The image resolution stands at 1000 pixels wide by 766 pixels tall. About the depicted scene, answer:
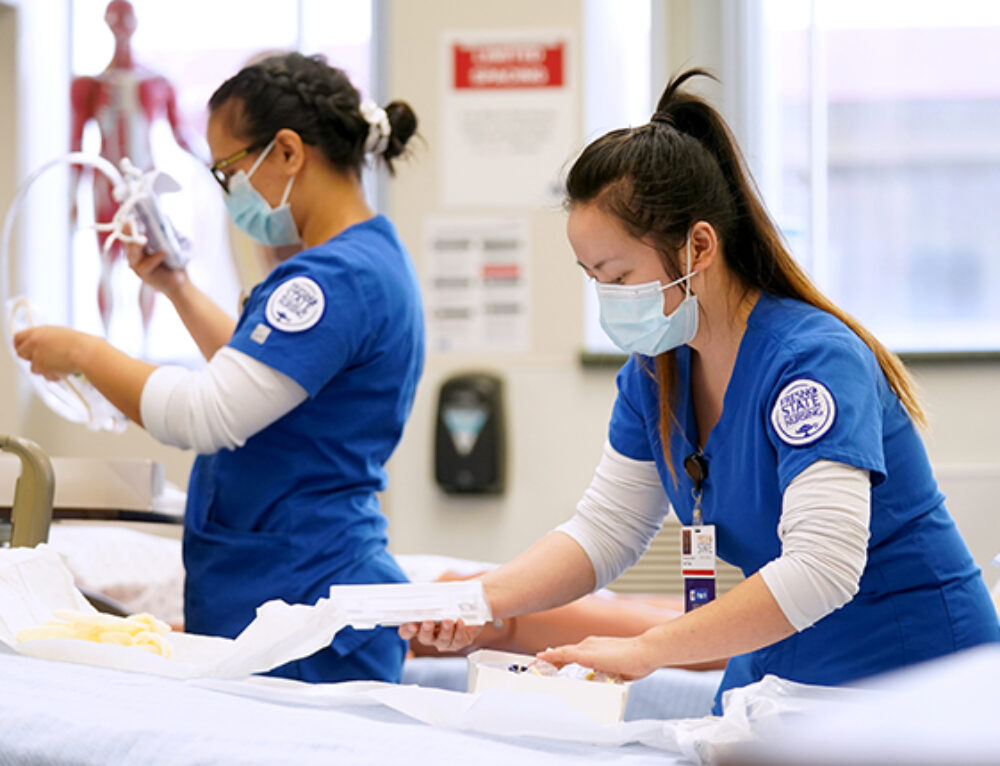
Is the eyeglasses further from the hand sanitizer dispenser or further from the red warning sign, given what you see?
the red warning sign

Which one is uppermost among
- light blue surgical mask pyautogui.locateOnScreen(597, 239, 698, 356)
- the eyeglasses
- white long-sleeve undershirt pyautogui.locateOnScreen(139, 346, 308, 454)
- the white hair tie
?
the white hair tie

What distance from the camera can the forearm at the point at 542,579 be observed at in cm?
133

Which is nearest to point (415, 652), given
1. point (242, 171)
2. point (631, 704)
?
point (631, 704)

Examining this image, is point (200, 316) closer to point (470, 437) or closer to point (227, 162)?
point (227, 162)

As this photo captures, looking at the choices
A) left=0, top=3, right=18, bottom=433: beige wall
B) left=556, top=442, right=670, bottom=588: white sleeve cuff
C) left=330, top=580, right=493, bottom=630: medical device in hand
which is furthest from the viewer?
left=0, top=3, right=18, bottom=433: beige wall

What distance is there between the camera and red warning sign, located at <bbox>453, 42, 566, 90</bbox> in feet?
10.8

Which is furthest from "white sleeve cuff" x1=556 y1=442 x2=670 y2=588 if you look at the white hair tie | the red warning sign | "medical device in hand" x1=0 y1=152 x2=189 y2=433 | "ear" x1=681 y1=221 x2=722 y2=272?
the red warning sign

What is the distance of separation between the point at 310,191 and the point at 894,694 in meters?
1.41

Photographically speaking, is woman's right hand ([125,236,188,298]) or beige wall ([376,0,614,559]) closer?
woman's right hand ([125,236,188,298])

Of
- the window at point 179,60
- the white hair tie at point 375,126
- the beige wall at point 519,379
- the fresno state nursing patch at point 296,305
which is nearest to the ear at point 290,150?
the white hair tie at point 375,126

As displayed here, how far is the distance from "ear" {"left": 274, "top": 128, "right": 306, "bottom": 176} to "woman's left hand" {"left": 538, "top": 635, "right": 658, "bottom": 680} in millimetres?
882

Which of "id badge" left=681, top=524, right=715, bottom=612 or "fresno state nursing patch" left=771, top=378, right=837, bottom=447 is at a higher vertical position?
"fresno state nursing patch" left=771, top=378, right=837, bottom=447

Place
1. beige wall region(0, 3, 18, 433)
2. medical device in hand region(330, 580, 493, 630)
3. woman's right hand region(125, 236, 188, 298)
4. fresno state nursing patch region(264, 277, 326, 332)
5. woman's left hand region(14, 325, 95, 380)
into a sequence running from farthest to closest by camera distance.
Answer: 1. beige wall region(0, 3, 18, 433)
2. woman's right hand region(125, 236, 188, 298)
3. woman's left hand region(14, 325, 95, 380)
4. fresno state nursing patch region(264, 277, 326, 332)
5. medical device in hand region(330, 580, 493, 630)

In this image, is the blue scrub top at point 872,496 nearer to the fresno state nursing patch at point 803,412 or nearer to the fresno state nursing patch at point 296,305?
the fresno state nursing patch at point 803,412
